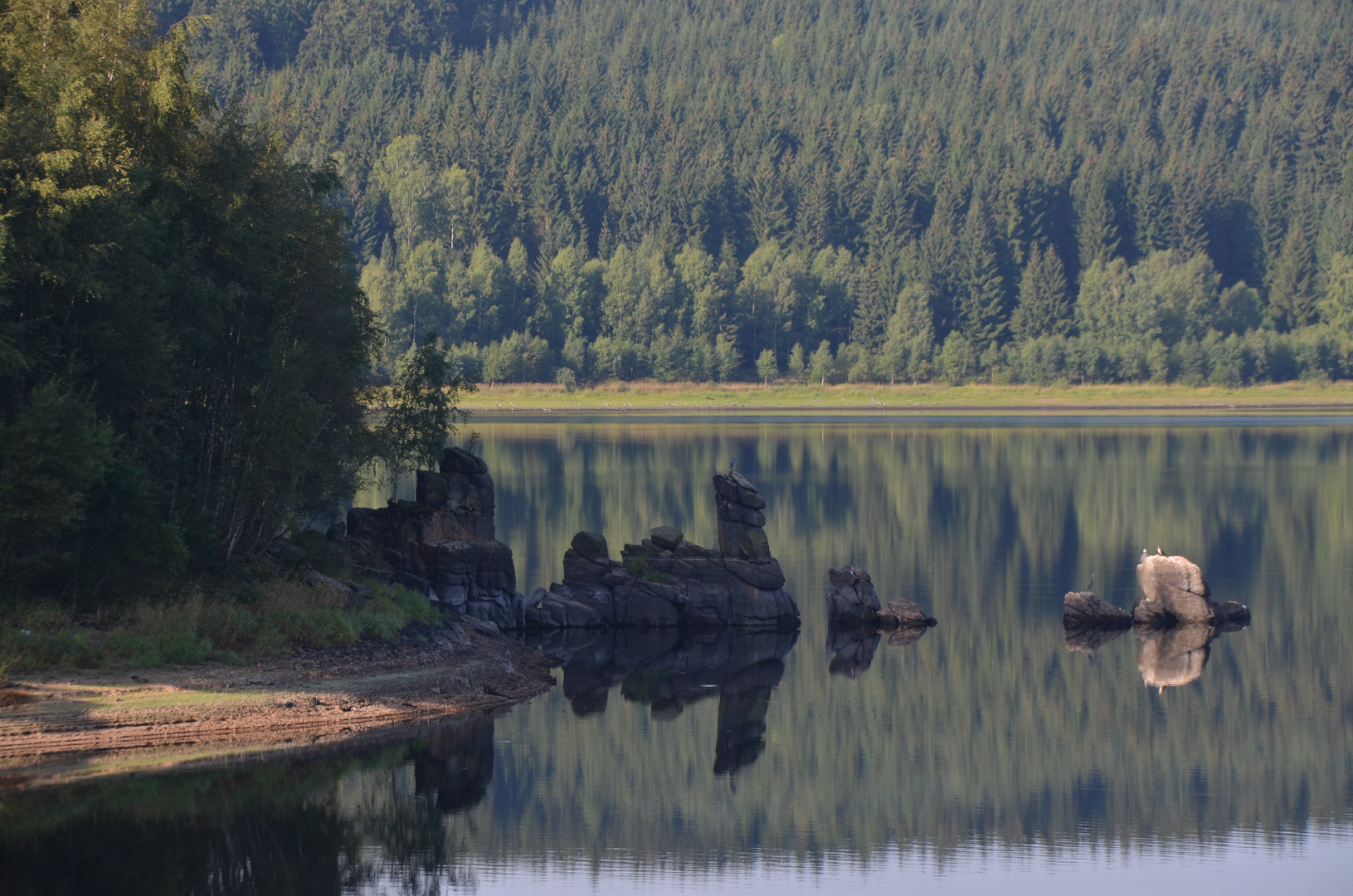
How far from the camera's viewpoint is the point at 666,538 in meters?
44.6

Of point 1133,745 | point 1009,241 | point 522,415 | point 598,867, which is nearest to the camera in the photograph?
point 598,867

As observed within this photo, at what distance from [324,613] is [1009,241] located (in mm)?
169968

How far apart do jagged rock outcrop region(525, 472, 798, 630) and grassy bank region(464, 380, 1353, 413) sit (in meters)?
118

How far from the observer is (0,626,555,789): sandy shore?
25.5m

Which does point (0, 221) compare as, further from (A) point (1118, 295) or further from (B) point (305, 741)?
(A) point (1118, 295)

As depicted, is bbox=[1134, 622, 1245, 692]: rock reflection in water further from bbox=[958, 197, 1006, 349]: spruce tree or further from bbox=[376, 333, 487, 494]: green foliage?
bbox=[958, 197, 1006, 349]: spruce tree

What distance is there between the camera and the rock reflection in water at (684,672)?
33156 millimetres

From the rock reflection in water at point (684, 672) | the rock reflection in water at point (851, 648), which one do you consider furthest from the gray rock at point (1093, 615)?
the rock reflection in water at point (684, 672)

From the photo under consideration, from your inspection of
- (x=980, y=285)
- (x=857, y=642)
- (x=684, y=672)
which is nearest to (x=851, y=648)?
(x=857, y=642)

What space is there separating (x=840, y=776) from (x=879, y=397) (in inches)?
5518

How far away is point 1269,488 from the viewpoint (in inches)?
3169

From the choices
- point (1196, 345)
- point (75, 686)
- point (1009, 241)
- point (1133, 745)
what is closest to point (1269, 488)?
point (1133, 745)

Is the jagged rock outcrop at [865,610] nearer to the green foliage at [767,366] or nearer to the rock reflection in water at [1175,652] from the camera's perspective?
the rock reflection in water at [1175,652]

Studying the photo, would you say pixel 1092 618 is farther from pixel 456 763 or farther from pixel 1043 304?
pixel 1043 304
